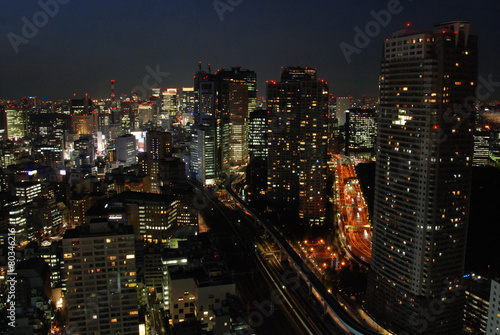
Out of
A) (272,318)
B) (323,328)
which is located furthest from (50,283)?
(323,328)

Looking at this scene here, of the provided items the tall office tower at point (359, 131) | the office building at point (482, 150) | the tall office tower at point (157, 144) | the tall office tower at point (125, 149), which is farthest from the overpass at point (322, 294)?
the tall office tower at point (359, 131)

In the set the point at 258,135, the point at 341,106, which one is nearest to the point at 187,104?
the point at 341,106

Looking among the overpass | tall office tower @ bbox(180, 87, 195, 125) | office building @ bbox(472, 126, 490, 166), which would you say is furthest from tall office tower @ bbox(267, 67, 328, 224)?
tall office tower @ bbox(180, 87, 195, 125)

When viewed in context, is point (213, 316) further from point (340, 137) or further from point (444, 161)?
point (340, 137)

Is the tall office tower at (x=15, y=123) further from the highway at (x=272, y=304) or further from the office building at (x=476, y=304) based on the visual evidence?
the office building at (x=476, y=304)

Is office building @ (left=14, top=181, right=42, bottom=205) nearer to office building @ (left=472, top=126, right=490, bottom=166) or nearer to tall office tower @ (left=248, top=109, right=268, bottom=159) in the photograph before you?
tall office tower @ (left=248, top=109, right=268, bottom=159)
